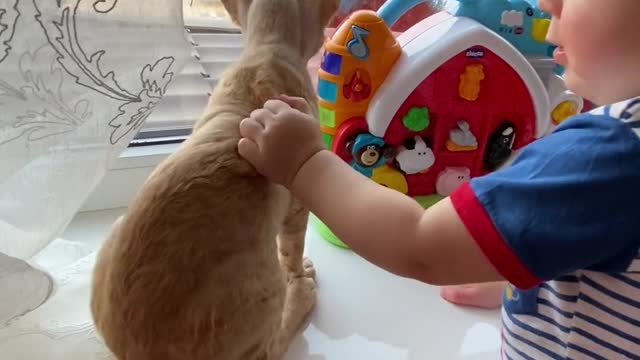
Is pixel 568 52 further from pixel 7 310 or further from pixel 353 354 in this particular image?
pixel 7 310

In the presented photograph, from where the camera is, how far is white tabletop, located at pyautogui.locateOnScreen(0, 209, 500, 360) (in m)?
0.64

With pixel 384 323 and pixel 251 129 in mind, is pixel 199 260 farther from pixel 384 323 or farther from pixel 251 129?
pixel 384 323

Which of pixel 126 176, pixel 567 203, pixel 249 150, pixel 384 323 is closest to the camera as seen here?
pixel 567 203

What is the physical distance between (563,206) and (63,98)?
412 mm

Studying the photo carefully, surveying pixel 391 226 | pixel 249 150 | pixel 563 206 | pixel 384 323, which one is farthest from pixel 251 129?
pixel 384 323

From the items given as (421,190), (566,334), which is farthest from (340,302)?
(566,334)

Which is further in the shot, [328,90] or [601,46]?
[328,90]

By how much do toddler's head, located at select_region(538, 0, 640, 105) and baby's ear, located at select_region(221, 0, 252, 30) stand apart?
313 mm

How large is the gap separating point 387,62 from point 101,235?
18.0 inches

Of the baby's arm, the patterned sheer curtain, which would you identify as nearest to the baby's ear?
the patterned sheer curtain

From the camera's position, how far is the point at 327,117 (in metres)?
0.78

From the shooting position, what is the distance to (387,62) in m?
0.76

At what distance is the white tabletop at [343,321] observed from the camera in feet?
2.10

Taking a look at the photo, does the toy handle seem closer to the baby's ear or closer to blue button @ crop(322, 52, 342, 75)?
blue button @ crop(322, 52, 342, 75)
